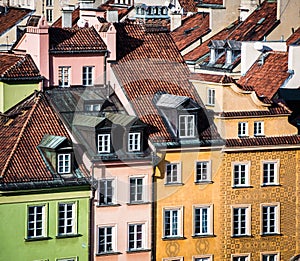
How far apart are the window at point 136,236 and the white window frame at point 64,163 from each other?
137 inches

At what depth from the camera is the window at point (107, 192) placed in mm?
66750

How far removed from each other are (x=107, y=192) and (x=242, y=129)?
6302mm

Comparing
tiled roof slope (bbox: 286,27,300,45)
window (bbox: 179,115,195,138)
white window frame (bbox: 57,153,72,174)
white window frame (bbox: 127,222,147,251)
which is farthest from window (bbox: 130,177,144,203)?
tiled roof slope (bbox: 286,27,300,45)

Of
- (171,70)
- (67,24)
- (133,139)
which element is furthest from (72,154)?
(67,24)

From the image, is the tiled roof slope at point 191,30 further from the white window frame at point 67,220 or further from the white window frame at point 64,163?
the white window frame at point 67,220

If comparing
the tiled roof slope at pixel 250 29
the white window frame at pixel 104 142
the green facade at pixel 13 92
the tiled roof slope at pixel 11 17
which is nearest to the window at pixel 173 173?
Result: the white window frame at pixel 104 142

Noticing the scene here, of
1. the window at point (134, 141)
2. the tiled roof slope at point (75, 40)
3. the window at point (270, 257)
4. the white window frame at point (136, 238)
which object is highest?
→ the tiled roof slope at point (75, 40)

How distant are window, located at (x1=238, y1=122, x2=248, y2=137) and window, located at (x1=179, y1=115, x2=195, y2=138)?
191 centimetres

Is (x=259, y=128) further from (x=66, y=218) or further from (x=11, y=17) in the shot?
(x=11, y=17)

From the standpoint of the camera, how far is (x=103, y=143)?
219 feet

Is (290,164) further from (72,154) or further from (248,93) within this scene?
(72,154)

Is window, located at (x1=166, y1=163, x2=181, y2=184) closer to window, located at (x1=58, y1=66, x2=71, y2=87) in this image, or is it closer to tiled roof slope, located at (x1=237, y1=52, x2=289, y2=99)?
window, located at (x1=58, y1=66, x2=71, y2=87)

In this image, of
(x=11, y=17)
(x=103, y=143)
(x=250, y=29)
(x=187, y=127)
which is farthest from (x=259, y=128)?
(x=11, y=17)

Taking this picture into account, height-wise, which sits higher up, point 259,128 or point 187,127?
point 187,127
